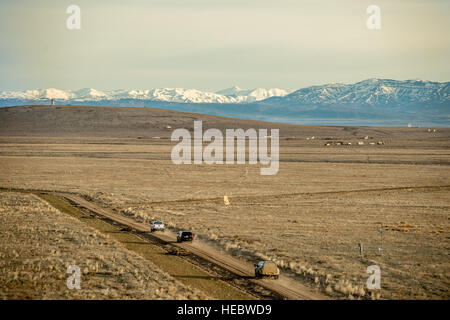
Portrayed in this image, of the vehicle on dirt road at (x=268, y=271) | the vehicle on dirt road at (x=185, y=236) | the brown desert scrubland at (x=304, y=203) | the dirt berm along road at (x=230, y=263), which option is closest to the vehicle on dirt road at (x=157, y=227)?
the dirt berm along road at (x=230, y=263)

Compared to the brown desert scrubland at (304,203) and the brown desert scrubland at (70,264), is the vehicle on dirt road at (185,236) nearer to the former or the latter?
the brown desert scrubland at (304,203)

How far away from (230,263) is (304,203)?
26.1 metres

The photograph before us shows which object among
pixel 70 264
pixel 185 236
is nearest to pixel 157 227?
pixel 185 236

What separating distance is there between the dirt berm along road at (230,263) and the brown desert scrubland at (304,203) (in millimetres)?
861

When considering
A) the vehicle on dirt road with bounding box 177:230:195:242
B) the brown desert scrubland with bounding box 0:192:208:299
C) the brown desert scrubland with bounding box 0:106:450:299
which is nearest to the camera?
the brown desert scrubland with bounding box 0:192:208:299

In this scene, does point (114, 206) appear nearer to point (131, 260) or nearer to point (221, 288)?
point (131, 260)

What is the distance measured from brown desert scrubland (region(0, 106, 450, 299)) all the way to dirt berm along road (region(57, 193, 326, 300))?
861 millimetres

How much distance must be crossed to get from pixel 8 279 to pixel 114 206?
2895 centimetres

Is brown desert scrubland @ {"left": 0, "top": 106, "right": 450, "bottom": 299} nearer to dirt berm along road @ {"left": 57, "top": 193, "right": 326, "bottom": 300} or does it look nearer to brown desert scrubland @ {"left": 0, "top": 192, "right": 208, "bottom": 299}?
dirt berm along road @ {"left": 57, "top": 193, "right": 326, "bottom": 300}

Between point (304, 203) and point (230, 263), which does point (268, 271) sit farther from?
point (304, 203)

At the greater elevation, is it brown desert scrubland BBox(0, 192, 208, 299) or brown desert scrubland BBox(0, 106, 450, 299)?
brown desert scrubland BBox(0, 192, 208, 299)

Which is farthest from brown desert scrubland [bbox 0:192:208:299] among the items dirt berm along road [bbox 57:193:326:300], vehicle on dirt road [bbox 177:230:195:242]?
vehicle on dirt road [bbox 177:230:195:242]

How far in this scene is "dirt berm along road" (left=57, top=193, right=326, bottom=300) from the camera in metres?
26.7

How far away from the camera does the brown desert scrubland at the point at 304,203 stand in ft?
103
